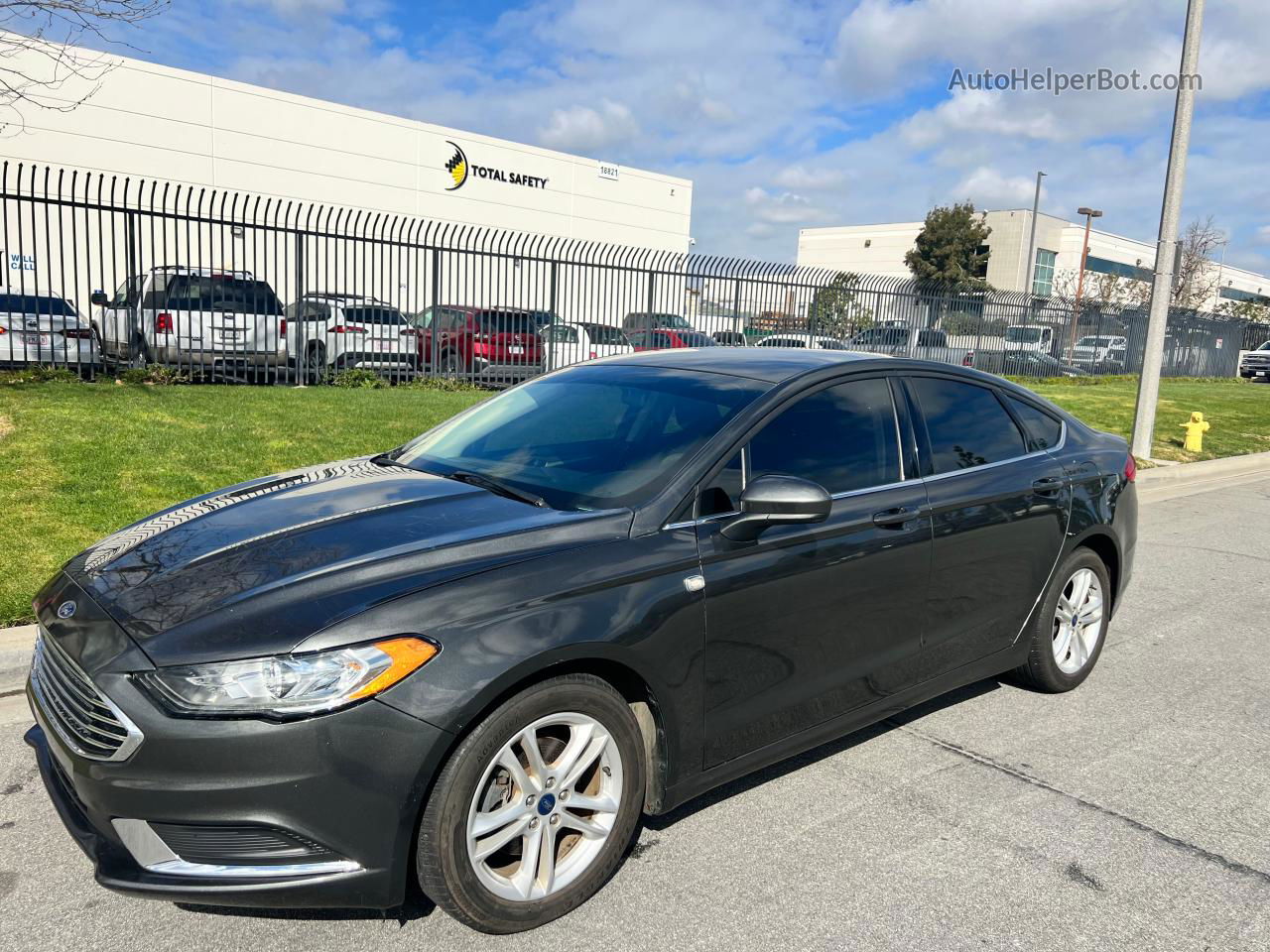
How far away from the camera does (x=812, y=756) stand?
3.95 metres

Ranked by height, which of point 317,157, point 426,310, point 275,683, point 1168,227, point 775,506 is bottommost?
point 275,683

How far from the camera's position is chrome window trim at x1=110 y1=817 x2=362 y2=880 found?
2393 mm

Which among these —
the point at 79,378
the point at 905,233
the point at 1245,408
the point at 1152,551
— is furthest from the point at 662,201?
the point at 905,233

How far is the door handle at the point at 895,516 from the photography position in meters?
3.63

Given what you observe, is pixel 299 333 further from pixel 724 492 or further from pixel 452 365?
pixel 724 492

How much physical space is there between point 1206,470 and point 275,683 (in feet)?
44.5

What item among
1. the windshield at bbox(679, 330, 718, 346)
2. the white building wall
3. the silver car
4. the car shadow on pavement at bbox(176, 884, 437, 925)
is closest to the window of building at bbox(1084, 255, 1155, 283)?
the white building wall

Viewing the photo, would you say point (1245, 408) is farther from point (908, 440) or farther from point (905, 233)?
point (905, 233)

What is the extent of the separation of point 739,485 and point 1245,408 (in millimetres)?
23038

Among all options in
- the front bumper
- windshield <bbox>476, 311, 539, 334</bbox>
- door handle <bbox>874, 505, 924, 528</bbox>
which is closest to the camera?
the front bumper

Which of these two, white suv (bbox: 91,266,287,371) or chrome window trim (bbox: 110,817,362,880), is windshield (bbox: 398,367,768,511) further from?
white suv (bbox: 91,266,287,371)

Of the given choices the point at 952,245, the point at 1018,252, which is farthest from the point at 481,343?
the point at 1018,252

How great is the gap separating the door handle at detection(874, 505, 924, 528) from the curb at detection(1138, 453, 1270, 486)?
9.25 metres

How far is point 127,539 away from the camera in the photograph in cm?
328
